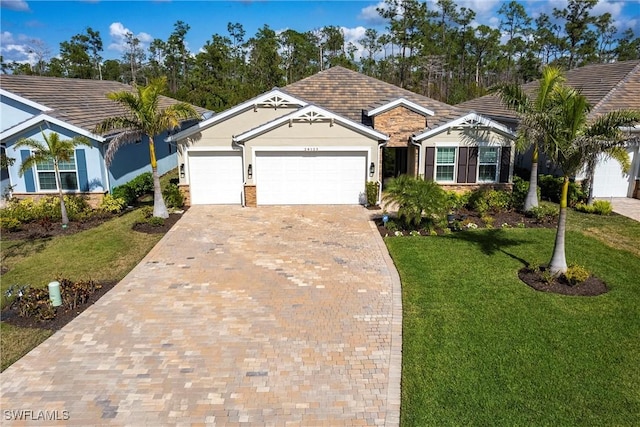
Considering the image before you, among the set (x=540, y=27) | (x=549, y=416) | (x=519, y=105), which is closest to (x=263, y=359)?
(x=549, y=416)

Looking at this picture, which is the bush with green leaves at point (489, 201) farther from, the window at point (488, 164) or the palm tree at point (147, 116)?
the palm tree at point (147, 116)

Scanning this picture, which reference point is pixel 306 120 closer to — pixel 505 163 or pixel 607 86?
pixel 505 163

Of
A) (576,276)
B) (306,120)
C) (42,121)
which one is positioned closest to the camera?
(576,276)

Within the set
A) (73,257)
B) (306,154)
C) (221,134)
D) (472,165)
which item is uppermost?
(221,134)

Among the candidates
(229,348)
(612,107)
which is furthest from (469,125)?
(229,348)

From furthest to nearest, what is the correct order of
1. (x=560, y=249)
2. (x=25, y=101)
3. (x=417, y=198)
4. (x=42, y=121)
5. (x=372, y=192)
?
1. (x=25, y=101)
2. (x=372, y=192)
3. (x=42, y=121)
4. (x=417, y=198)
5. (x=560, y=249)

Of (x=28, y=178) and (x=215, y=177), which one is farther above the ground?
(x=28, y=178)

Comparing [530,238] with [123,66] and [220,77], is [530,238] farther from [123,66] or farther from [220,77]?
[123,66]
